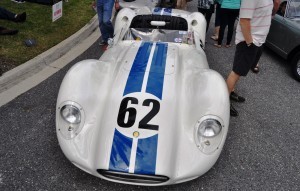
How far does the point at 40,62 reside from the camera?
4641mm

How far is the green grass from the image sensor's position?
4723 mm

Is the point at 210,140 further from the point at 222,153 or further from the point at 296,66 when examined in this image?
the point at 296,66

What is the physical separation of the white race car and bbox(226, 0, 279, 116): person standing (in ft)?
2.59

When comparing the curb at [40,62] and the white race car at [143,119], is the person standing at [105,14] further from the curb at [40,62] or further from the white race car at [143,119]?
the white race car at [143,119]

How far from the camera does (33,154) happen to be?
292 cm

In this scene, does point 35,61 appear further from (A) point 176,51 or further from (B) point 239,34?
(B) point 239,34

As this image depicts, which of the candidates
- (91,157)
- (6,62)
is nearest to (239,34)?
(91,157)

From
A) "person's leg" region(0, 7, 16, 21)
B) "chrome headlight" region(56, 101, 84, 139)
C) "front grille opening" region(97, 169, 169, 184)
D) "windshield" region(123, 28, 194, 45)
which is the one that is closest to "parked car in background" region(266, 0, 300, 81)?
"windshield" region(123, 28, 194, 45)

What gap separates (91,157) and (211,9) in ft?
15.6

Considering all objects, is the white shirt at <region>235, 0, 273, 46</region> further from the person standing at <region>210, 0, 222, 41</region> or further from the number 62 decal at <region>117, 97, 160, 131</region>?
the person standing at <region>210, 0, 222, 41</region>

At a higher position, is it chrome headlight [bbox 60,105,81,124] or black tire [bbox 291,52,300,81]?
chrome headlight [bbox 60,105,81,124]

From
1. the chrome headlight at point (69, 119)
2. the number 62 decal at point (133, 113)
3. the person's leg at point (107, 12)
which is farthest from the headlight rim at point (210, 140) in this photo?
the person's leg at point (107, 12)

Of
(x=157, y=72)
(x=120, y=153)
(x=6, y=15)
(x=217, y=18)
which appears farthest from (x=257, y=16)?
(x=6, y=15)

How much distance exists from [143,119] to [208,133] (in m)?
0.58
